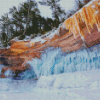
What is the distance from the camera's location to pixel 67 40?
4984 mm

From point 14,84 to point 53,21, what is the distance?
758cm

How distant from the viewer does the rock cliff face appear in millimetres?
3924

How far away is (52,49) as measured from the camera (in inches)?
220

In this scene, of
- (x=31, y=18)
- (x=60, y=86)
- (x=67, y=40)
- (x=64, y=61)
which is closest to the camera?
(x=60, y=86)

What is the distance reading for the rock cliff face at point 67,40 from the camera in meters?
3.92

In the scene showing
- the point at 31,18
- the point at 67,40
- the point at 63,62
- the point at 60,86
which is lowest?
the point at 60,86

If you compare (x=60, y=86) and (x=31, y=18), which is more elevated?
(x=31, y=18)

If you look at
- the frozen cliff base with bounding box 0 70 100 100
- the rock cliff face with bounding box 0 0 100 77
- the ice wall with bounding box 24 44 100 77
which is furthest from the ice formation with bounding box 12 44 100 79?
the frozen cliff base with bounding box 0 70 100 100

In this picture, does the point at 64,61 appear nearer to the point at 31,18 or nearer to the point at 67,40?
the point at 67,40

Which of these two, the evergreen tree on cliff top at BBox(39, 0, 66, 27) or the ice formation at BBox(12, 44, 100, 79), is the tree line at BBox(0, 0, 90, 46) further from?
the ice formation at BBox(12, 44, 100, 79)

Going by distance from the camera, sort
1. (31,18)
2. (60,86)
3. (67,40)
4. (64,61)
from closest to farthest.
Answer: (60,86)
(67,40)
(64,61)
(31,18)

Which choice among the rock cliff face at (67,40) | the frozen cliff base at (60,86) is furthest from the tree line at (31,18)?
A: the frozen cliff base at (60,86)

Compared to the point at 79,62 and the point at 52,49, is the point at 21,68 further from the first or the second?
the point at 79,62

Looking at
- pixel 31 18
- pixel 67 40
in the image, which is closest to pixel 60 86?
pixel 67 40
